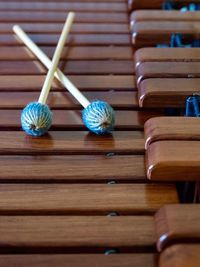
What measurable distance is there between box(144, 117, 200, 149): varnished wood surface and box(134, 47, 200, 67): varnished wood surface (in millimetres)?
457

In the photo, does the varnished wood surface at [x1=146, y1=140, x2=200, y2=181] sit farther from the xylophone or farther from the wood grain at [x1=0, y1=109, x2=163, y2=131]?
the wood grain at [x1=0, y1=109, x2=163, y2=131]

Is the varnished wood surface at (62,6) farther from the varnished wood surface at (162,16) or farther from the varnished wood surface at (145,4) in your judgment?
the varnished wood surface at (162,16)

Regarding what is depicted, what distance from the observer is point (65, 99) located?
1942mm

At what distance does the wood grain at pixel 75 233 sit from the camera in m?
1.32

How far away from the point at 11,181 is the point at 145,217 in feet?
1.41

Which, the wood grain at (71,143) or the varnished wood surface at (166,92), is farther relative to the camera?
the varnished wood surface at (166,92)

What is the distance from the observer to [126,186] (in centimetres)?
152

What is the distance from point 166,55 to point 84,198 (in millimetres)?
866

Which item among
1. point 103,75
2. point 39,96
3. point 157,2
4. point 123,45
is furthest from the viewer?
point 157,2

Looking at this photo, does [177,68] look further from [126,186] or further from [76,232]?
[76,232]

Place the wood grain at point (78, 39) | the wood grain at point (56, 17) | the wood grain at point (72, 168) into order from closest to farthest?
the wood grain at point (72, 168) → the wood grain at point (78, 39) → the wood grain at point (56, 17)

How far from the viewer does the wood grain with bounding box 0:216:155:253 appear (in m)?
1.32

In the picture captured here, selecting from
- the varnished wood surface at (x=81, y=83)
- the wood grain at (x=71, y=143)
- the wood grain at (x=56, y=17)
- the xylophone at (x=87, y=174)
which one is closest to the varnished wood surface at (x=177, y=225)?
the xylophone at (x=87, y=174)

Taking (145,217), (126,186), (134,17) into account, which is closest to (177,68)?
(134,17)
